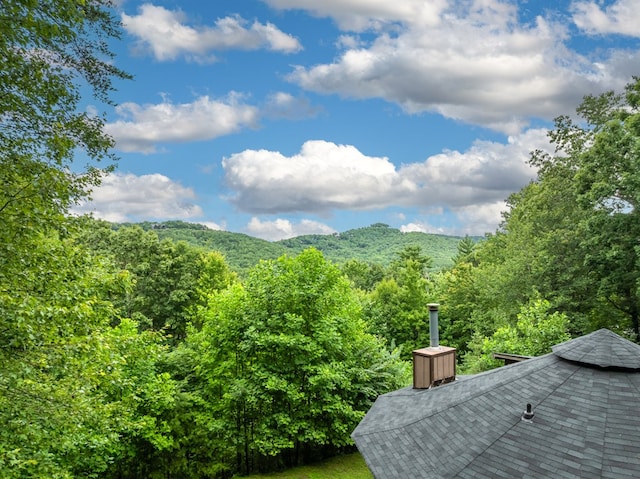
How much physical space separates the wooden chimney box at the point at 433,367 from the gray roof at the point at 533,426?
1.56 metres

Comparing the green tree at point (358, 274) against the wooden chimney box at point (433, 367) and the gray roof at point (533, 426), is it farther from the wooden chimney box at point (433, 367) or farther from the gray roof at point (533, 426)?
the gray roof at point (533, 426)

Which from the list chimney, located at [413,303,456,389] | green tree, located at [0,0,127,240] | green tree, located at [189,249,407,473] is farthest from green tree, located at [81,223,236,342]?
green tree, located at [0,0,127,240]

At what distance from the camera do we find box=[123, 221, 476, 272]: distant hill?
72.0 metres

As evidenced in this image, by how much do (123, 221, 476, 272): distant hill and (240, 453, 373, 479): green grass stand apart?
49738 mm

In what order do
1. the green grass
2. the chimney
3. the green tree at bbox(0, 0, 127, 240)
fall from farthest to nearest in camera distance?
the green grass
the chimney
the green tree at bbox(0, 0, 127, 240)

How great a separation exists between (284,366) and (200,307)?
15.6 ft

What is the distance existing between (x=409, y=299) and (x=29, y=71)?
93.9 ft

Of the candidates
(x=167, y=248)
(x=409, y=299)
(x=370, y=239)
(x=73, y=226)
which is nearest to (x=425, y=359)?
(x=73, y=226)

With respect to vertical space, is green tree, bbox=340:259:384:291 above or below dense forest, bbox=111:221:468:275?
below

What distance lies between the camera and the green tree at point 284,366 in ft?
47.8

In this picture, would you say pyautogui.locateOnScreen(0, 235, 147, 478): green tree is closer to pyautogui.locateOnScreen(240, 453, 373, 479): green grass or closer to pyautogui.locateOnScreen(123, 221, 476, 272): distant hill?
pyautogui.locateOnScreen(240, 453, 373, 479): green grass

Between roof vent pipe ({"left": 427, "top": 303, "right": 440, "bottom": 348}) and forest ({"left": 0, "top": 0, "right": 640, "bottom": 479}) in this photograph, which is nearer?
forest ({"left": 0, "top": 0, "right": 640, "bottom": 479})

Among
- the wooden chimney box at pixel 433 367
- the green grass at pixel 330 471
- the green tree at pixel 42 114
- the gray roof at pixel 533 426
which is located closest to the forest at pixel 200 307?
the green tree at pixel 42 114

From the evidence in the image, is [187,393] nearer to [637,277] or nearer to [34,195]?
[34,195]
